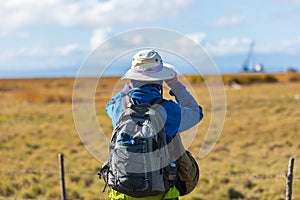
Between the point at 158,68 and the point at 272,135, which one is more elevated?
the point at 158,68

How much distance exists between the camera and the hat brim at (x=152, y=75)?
109 inches

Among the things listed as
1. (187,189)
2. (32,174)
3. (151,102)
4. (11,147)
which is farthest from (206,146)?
(11,147)

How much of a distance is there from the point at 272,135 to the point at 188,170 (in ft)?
44.1

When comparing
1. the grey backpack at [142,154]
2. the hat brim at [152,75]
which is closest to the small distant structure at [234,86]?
the hat brim at [152,75]

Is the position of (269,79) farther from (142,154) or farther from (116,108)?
(142,154)

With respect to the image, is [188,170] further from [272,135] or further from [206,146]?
[272,135]

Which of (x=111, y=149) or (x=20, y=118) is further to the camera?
(x=20, y=118)

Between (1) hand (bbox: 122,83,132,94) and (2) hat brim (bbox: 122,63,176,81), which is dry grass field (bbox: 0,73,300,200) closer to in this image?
(1) hand (bbox: 122,83,132,94)

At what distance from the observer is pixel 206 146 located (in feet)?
10.5

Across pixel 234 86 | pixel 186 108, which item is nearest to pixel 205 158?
pixel 186 108

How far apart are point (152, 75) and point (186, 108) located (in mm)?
278

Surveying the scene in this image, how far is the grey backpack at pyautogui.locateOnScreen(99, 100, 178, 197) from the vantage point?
264 cm

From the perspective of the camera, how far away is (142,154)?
2641 mm

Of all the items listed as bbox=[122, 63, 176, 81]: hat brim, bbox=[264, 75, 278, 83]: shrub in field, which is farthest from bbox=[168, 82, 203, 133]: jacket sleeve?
bbox=[264, 75, 278, 83]: shrub in field
